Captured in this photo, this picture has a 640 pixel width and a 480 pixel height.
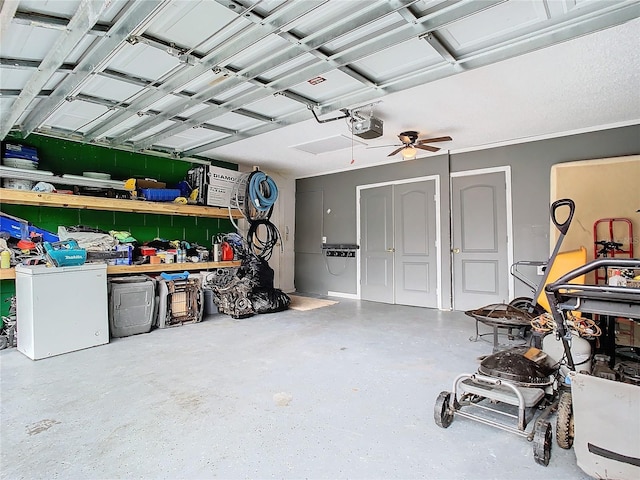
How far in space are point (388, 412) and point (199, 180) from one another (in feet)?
15.3

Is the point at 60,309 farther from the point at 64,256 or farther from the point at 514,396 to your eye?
the point at 514,396

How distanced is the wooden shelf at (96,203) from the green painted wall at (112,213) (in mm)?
157

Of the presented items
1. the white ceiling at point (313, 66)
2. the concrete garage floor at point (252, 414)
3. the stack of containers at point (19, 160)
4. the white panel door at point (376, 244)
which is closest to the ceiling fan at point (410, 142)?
the white ceiling at point (313, 66)

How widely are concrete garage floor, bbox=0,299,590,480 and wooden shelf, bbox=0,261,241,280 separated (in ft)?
2.86

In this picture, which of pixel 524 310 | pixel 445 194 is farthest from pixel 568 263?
pixel 445 194

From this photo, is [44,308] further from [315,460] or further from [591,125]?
[591,125]

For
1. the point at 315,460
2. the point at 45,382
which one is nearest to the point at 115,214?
the point at 45,382

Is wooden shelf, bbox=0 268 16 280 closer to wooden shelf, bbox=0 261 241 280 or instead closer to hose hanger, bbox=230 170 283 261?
wooden shelf, bbox=0 261 241 280

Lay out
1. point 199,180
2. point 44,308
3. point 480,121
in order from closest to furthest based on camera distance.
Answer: point 44,308 < point 480,121 < point 199,180

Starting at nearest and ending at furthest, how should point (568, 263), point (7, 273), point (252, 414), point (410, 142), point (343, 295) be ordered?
point (252, 414) → point (7, 273) → point (568, 263) → point (410, 142) → point (343, 295)

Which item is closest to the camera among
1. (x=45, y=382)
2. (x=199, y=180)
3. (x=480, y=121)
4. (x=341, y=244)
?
(x=45, y=382)

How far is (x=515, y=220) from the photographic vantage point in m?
5.14

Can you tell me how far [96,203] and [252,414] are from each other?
3.63 metres

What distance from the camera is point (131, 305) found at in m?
4.39
